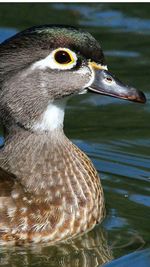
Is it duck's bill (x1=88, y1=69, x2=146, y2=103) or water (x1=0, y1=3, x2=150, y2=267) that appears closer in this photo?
water (x1=0, y1=3, x2=150, y2=267)

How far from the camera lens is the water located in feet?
25.8

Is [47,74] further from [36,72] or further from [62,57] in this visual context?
[62,57]

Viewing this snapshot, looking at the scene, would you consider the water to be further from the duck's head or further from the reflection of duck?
the duck's head

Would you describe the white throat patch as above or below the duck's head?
below

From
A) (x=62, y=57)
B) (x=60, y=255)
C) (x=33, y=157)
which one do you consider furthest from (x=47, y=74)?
(x=60, y=255)

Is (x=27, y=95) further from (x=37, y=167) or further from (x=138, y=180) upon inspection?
(x=138, y=180)

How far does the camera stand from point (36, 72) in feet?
26.0

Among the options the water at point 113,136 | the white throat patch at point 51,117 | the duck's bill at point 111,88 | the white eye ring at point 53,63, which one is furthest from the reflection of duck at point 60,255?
the white eye ring at point 53,63

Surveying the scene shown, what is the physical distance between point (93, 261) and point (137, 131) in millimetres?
2476

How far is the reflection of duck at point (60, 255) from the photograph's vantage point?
7.75 metres

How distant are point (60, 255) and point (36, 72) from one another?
136 centimetres

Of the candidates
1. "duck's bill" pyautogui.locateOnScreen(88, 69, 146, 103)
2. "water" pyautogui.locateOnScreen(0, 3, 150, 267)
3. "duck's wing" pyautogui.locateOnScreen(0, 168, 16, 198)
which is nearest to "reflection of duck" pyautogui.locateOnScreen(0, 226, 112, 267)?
"water" pyautogui.locateOnScreen(0, 3, 150, 267)

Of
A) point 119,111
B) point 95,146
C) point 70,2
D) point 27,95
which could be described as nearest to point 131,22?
point 70,2

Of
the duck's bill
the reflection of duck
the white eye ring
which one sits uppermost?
the white eye ring
